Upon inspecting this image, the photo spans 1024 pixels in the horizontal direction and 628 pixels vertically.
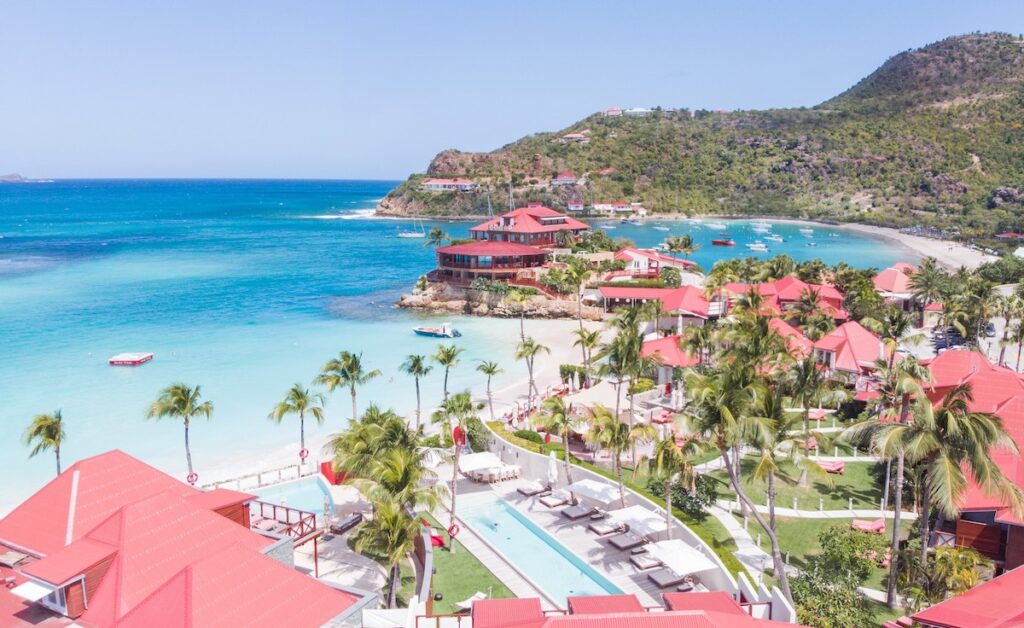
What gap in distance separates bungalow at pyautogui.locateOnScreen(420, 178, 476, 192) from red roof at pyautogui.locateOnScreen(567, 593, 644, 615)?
16083 centimetres

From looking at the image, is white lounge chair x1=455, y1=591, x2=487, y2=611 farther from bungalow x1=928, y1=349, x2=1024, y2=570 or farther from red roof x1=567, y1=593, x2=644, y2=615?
bungalow x1=928, y1=349, x2=1024, y2=570

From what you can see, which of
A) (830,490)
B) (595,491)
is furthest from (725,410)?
(830,490)

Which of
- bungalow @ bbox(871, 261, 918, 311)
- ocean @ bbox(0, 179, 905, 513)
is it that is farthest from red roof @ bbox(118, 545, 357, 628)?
bungalow @ bbox(871, 261, 918, 311)

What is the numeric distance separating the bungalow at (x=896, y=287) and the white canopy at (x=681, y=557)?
40.8 metres

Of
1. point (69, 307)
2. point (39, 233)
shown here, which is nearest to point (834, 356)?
point (69, 307)

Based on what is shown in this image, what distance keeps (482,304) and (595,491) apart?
134ft

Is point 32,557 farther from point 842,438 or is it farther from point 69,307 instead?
point 69,307

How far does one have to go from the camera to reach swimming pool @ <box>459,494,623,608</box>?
18.3 m

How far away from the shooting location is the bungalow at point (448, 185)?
172 m

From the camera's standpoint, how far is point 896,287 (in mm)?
53062

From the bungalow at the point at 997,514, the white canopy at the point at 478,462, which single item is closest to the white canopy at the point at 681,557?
the bungalow at the point at 997,514

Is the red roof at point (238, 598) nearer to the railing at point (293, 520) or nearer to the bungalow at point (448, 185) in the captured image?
the railing at point (293, 520)

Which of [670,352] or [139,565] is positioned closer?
[139,565]

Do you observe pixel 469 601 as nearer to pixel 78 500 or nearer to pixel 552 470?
pixel 552 470
